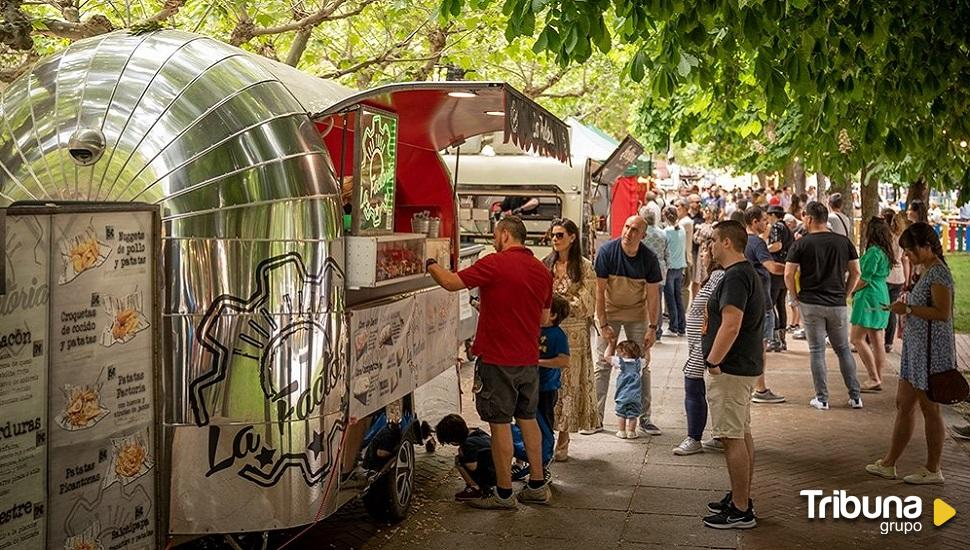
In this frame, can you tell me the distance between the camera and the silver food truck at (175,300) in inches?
183

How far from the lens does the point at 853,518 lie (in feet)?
24.8

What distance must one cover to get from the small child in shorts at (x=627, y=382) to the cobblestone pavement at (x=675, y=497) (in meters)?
0.16

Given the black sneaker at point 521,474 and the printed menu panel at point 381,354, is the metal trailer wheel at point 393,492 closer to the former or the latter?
the printed menu panel at point 381,354

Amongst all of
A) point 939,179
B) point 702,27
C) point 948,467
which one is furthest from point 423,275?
point 939,179

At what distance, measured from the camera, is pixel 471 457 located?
25.5ft

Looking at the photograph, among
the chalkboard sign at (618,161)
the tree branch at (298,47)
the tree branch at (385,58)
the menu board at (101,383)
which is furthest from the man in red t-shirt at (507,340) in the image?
the chalkboard sign at (618,161)

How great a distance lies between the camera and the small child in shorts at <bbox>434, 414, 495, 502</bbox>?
777cm

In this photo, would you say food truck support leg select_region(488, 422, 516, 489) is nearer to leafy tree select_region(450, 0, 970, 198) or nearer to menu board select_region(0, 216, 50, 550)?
leafy tree select_region(450, 0, 970, 198)

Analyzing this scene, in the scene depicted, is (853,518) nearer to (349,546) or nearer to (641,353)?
(641,353)

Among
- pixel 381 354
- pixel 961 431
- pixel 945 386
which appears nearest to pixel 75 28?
pixel 381 354

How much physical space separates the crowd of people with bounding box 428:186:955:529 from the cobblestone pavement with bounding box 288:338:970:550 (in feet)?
0.64

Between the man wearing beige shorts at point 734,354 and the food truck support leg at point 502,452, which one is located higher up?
the man wearing beige shorts at point 734,354

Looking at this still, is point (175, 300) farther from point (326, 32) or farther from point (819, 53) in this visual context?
point (326, 32)

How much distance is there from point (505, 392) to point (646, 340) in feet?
7.89
